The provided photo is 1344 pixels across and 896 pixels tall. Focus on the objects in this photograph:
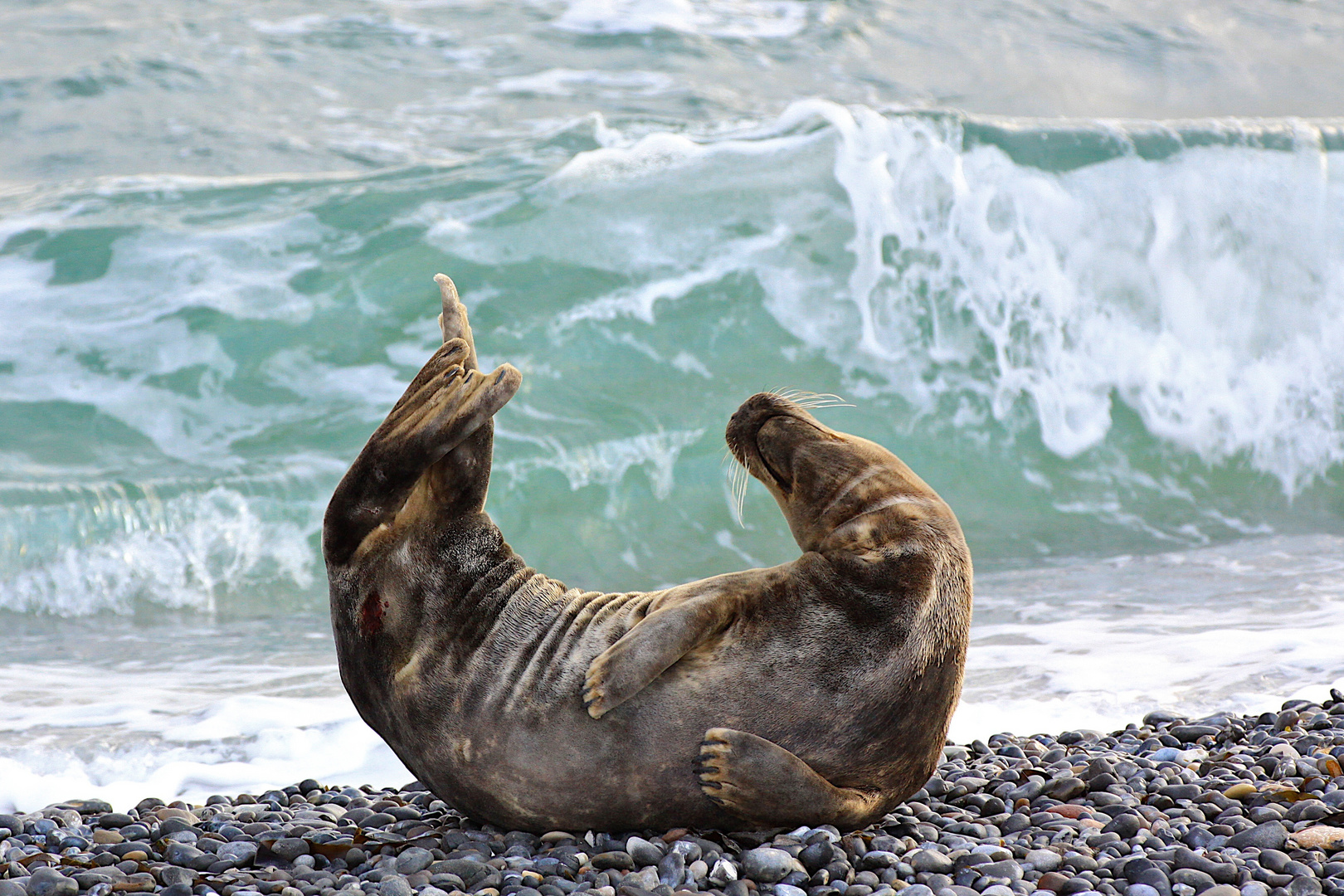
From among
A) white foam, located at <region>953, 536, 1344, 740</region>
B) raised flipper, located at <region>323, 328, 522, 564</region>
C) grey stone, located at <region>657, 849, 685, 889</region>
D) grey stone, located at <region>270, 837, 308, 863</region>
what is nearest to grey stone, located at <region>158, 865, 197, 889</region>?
grey stone, located at <region>270, 837, 308, 863</region>

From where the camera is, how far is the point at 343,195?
11.3 meters

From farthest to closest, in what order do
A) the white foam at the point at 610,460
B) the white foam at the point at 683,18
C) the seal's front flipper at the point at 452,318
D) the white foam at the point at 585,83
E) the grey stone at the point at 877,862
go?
1. the white foam at the point at 683,18
2. the white foam at the point at 585,83
3. the white foam at the point at 610,460
4. the seal's front flipper at the point at 452,318
5. the grey stone at the point at 877,862

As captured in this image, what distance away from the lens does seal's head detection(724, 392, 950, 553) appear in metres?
3.10

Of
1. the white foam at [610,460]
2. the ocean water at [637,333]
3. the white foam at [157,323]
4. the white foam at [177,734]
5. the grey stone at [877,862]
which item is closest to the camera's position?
the grey stone at [877,862]

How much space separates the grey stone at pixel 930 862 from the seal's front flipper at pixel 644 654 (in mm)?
702

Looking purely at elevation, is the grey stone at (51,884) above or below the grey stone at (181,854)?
above

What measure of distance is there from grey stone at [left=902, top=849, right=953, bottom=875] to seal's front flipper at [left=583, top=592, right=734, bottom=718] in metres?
0.70

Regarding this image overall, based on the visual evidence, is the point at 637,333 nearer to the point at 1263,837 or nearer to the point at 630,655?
the point at 630,655

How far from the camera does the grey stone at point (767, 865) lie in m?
2.72

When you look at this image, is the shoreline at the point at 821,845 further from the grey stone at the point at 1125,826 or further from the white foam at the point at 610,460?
the white foam at the point at 610,460

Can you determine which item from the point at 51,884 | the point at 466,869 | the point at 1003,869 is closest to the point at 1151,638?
the point at 1003,869

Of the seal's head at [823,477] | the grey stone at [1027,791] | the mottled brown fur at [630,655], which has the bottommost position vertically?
the grey stone at [1027,791]

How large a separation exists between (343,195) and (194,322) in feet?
6.69

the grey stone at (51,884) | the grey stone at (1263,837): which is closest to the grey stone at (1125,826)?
the grey stone at (1263,837)
